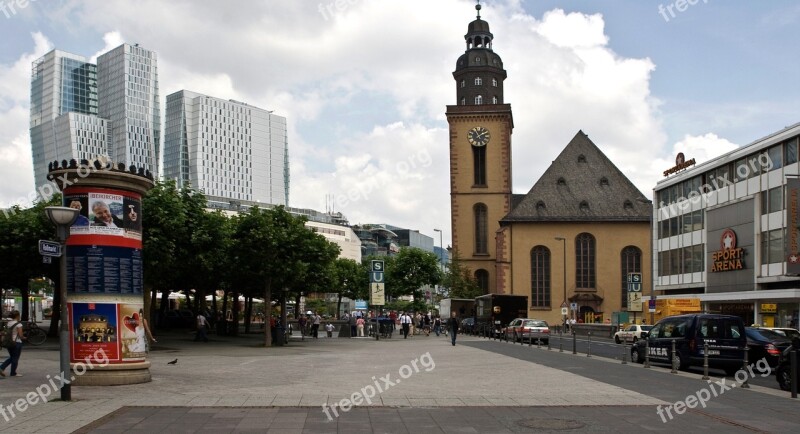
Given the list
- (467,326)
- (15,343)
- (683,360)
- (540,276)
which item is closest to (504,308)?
(467,326)

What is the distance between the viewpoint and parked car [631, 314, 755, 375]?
76.0 feet

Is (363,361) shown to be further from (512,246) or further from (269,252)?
(512,246)

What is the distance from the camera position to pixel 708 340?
2330 cm

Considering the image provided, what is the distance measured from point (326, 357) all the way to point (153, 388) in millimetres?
13234

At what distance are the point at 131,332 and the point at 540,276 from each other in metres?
67.1

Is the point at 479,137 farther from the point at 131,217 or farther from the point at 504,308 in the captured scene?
the point at 131,217

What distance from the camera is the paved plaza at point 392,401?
11.9 metres

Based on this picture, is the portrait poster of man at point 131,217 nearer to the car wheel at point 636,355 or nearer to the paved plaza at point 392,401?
the paved plaza at point 392,401

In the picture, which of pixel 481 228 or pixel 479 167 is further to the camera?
pixel 479 167

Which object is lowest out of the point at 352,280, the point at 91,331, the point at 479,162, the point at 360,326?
the point at 360,326

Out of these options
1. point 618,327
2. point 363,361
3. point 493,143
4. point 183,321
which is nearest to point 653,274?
point 618,327

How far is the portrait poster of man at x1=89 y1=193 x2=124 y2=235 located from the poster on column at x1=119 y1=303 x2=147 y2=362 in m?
1.63

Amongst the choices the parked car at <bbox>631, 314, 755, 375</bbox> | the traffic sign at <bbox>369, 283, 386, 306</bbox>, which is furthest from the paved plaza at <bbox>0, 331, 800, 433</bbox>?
the traffic sign at <bbox>369, 283, 386, 306</bbox>

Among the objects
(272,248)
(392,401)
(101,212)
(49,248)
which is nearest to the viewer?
(49,248)
